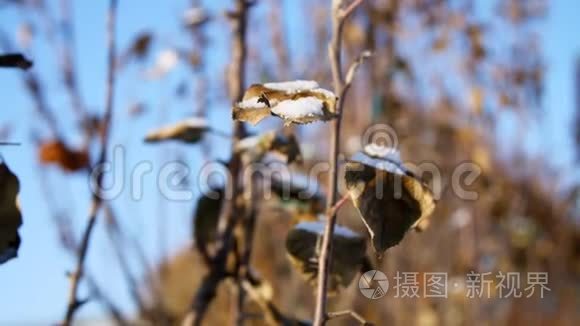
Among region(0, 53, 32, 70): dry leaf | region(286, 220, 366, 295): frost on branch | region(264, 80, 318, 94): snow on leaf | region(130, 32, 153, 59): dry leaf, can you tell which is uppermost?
region(130, 32, 153, 59): dry leaf

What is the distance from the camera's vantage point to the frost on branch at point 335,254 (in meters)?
0.78

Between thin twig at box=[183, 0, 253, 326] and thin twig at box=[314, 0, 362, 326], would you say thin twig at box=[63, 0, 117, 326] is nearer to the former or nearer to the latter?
thin twig at box=[183, 0, 253, 326]

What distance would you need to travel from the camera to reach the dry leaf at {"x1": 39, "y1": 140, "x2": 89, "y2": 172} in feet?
5.91

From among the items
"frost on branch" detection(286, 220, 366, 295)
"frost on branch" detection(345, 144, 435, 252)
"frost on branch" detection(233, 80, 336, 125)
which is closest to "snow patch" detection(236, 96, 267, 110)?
"frost on branch" detection(233, 80, 336, 125)

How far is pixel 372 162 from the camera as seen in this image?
0.64m

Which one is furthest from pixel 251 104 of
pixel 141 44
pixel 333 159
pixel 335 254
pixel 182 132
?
pixel 141 44

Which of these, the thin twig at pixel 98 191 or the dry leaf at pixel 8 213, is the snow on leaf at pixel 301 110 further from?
the thin twig at pixel 98 191

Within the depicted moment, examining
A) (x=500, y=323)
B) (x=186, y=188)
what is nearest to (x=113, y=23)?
(x=186, y=188)

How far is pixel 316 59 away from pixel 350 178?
2.04 metres

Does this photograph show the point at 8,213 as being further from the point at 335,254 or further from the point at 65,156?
the point at 65,156

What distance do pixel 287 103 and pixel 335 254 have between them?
27 centimetres

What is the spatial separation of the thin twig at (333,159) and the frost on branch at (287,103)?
0.04 m

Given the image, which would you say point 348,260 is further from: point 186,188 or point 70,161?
point 70,161

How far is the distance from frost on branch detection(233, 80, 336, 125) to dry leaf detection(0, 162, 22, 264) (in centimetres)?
19
